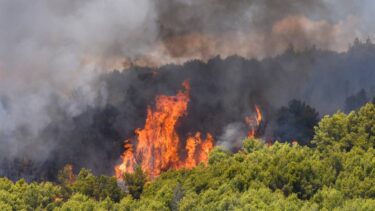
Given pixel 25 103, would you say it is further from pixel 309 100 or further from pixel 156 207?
pixel 309 100

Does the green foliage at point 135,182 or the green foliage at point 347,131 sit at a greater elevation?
the green foliage at point 347,131

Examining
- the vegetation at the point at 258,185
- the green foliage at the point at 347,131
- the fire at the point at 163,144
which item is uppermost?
the fire at the point at 163,144

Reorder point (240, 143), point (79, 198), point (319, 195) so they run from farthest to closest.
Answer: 1. point (240, 143)
2. point (79, 198)
3. point (319, 195)

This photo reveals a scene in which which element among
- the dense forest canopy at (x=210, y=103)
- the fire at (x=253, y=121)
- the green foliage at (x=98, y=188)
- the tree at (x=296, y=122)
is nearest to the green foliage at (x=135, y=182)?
the green foliage at (x=98, y=188)

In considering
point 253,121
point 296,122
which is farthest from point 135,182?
point 296,122

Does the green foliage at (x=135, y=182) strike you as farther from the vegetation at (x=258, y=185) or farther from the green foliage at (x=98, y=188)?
the green foliage at (x=98, y=188)

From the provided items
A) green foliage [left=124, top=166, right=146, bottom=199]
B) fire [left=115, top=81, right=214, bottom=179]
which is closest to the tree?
fire [left=115, top=81, right=214, bottom=179]

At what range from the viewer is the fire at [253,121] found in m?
59.3

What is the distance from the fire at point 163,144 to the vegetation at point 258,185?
18.4 feet

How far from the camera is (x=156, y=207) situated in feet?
143

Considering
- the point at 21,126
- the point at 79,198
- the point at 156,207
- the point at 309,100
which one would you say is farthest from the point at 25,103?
the point at 309,100

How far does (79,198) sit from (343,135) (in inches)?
613

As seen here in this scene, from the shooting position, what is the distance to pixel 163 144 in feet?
189

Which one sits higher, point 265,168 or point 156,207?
point 265,168
